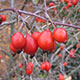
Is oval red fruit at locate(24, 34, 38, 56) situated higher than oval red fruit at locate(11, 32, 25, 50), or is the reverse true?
oval red fruit at locate(11, 32, 25, 50)

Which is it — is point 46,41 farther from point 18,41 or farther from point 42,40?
point 18,41

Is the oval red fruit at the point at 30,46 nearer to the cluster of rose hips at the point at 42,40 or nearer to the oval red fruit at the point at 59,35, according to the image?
the cluster of rose hips at the point at 42,40

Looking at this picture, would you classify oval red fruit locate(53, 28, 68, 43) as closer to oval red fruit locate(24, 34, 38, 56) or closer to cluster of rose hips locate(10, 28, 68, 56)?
cluster of rose hips locate(10, 28, 68, 56)

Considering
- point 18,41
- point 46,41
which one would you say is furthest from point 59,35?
point 18,41

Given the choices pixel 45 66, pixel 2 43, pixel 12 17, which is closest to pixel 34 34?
pixel 45 66

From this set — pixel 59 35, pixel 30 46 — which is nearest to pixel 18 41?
pixel 30 46

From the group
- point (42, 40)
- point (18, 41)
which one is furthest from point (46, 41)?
point (18, 41)

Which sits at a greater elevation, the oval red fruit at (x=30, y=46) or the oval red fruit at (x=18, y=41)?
the oval red fruit at (x=18, y=41)

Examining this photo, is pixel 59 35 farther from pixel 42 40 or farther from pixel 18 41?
pixel 18 41

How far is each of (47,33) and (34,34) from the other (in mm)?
104

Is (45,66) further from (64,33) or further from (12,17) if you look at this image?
(64,33)

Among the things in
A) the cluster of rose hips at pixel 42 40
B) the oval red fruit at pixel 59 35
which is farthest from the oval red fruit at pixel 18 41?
the oval red fruit at pixel 59 35

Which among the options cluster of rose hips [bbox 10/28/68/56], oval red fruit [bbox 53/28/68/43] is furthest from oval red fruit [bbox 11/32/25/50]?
oval red fruit [bbox 53/28/68/43]

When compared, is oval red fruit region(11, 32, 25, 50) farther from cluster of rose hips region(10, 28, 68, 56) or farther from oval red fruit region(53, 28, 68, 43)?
oval red fruit region(53, 28, 68, 43)
